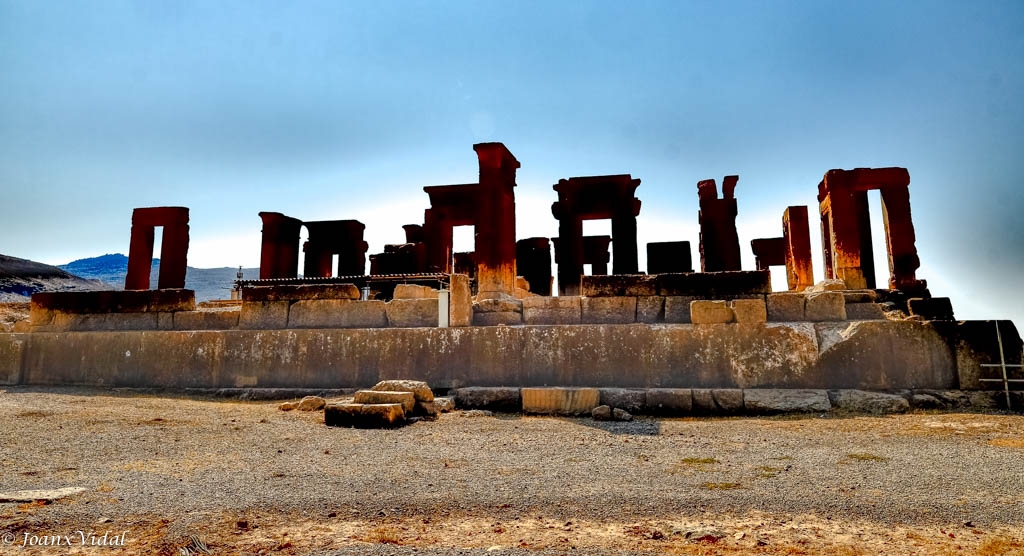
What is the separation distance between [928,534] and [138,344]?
28.8ft

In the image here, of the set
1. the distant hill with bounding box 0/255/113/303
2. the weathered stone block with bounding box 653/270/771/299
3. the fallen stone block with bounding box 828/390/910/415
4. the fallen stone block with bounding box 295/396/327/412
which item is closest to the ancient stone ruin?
the weathered stone block with bounding box 653/270/771/299

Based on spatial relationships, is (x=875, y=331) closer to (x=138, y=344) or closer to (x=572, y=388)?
(x=572, y=388)

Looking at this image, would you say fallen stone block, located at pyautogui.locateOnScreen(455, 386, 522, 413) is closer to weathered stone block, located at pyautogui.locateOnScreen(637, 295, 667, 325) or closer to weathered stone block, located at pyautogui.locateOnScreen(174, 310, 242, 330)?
weathered stone block, located at pyautogui.locateOnScreen(637, 295, 667, 325)

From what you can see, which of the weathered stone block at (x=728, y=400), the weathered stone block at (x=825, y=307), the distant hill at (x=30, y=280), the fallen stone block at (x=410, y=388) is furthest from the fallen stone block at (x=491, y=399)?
the distant hill at (x=30, y=280)

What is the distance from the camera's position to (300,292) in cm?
799

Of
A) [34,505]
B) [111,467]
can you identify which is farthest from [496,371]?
[34,505]

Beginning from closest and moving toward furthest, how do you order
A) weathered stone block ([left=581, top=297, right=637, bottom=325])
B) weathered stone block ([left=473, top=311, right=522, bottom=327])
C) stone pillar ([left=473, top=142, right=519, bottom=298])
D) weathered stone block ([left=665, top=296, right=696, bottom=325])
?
1. weathered stone block ([left=665, top=296, right=696, bottom=325])
2. weathered stone block ([left=581, top=297, right=637, bottom=325])
3. weathered stone block ([left=473, top=311, right=522, bottom=327])
4. stone pillar ([left=473, top=142, right=519, bottom=298])

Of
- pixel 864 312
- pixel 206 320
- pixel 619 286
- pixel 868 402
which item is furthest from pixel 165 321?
pixel 864 312

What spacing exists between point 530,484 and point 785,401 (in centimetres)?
369

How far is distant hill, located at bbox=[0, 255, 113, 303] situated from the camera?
72.7 ft

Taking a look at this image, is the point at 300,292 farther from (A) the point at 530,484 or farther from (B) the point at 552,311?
(A) the point at 530,484

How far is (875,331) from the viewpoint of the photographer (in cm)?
602

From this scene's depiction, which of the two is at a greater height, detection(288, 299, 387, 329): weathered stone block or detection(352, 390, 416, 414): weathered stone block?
detection(288, 299, 387, 329): weathered stone block

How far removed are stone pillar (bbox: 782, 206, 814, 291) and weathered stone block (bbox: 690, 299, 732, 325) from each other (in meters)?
6.75
